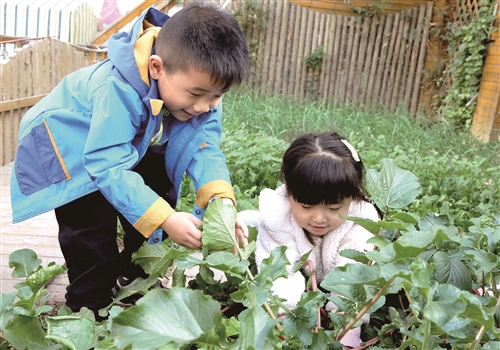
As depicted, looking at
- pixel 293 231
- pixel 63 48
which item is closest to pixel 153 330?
pixel 293 231

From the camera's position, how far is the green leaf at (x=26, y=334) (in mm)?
807

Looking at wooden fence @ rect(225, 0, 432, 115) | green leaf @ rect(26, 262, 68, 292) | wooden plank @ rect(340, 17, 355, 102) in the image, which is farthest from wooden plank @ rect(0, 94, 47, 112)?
wooden plank @ rect(340, 17, 355, 102)

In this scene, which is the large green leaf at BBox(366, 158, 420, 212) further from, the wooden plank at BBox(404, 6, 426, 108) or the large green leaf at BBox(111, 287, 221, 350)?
the wooden plank at BBox(404, 6, 426, 108)

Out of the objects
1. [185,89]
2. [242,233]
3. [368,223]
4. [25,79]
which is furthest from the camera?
[25,79]

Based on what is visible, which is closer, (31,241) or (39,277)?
(39,277)

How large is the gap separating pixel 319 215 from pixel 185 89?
59 cm

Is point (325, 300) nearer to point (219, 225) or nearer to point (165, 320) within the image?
point (219, 225)

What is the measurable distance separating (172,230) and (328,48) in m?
8.55

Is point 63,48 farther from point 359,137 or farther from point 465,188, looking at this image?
point 465,188

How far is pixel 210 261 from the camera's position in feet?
2.64

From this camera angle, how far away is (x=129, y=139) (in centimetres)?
164

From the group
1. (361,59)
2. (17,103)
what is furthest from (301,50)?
(17,103)

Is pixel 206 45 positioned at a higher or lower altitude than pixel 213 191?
higher

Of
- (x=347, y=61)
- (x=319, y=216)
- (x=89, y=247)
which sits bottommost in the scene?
(x=347, y=61)
